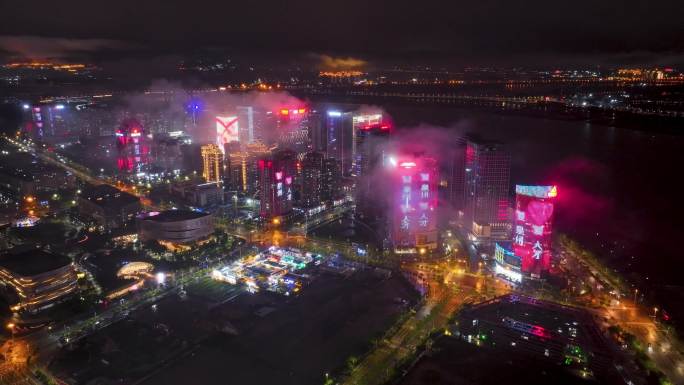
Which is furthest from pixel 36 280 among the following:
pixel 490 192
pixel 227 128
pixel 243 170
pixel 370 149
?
pixel 227 128

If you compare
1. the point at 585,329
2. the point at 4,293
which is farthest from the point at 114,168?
the point at 585,329

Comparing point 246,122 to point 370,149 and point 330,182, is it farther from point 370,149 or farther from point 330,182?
point 370,149

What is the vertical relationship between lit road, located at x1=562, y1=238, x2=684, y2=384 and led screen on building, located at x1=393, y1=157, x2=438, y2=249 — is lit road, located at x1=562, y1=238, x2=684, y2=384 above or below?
below

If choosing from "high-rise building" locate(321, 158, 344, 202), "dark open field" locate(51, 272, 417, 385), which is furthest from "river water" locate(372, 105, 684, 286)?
"dark open field" locate(51, 272, 417, 385)

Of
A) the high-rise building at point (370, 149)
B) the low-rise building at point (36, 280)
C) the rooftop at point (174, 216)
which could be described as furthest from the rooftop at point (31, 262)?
the high-rise building at point (370, 149)

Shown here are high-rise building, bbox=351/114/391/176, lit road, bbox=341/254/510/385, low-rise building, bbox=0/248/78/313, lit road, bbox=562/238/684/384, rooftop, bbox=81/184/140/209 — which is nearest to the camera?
lit road, bbox=341/254/510/385

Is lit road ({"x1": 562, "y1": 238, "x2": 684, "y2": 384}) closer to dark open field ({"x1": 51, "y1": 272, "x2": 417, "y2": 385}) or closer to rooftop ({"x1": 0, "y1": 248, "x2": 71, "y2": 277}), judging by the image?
dark open field ({"x1": 51, "y1": 272, "x2": 417, "y2": 385})

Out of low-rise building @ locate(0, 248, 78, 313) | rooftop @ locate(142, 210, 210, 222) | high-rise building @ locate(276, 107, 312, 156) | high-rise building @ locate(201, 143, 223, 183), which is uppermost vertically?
high-rise building @ locate(276, 107, 312, 156)
